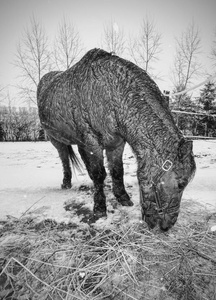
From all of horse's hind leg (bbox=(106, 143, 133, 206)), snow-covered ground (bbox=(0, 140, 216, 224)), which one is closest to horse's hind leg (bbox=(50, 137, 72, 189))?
snow-covered ground (bbox=(0, 140, 216, 224))

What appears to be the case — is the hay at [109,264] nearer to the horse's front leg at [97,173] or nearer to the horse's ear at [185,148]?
the horse's front leg at [97,173]

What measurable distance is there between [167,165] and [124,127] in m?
0.67

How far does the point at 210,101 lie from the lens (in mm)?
18531

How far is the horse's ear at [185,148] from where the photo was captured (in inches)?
52.1

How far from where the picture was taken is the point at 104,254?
5.01ft

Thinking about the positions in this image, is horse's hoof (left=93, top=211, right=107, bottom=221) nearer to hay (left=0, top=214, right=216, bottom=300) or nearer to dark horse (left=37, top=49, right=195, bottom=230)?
dark horse (left=37, top=49, right=195, bottom=230)

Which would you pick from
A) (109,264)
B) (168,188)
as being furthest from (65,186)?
(168,188)

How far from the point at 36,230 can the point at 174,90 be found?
21.9 meters

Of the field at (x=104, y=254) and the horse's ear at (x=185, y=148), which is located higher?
the horse's ear at (x=185, y=148)

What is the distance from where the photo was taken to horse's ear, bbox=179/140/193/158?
52.1 inches

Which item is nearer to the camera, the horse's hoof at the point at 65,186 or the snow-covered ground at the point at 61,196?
the snow-covered ground at the point at 61,196

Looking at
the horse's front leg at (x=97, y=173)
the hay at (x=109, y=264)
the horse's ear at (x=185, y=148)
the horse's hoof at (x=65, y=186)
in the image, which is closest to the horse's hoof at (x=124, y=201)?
the horse's front leg at (x=97, y=173)

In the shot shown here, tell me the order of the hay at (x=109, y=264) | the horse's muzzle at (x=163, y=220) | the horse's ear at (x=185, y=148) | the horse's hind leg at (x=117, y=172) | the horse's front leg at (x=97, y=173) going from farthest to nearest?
the horse's hind leg at (x=117, y=172) → the horse's front leg at (x=97, y=173) → the horse's muzzle at (x=163, y=220) → the horse's ear at (x=185, y=148) → the hay at (x=109, y=264)

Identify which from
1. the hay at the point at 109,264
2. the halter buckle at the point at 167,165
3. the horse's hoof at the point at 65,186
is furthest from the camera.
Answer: the horse's hoof at the point at 65,186
